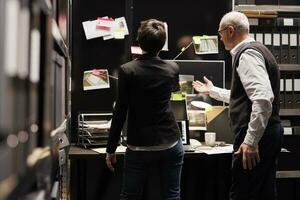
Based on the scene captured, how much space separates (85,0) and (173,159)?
1.44 metres

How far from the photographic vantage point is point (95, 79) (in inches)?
116

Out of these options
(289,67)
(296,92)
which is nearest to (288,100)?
(296,92)

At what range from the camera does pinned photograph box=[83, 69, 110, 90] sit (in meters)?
2.94

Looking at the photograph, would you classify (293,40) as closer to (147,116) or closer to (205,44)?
(205,44)

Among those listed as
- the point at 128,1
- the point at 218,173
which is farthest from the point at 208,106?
the point at 128,1

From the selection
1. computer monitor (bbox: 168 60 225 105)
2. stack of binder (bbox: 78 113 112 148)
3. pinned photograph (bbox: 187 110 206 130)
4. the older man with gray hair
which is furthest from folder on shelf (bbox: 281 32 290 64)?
stack of binder (bbox: 78 113 112 148)

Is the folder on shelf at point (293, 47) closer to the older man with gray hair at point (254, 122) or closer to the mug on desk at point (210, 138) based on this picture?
the mug on desk at point (210, 138)

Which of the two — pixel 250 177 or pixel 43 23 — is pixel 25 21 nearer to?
pixel 43 23

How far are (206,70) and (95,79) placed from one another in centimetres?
77

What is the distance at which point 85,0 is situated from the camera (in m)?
2.96

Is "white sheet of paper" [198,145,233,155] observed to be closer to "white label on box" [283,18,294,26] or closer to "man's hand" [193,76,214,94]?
"man's hand" [193,76,214,94]

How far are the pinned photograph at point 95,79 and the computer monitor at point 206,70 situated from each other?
0.50 m

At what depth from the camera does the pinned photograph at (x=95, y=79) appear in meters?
2.94

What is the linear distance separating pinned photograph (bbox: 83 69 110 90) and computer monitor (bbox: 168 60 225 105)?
0.50 metres
